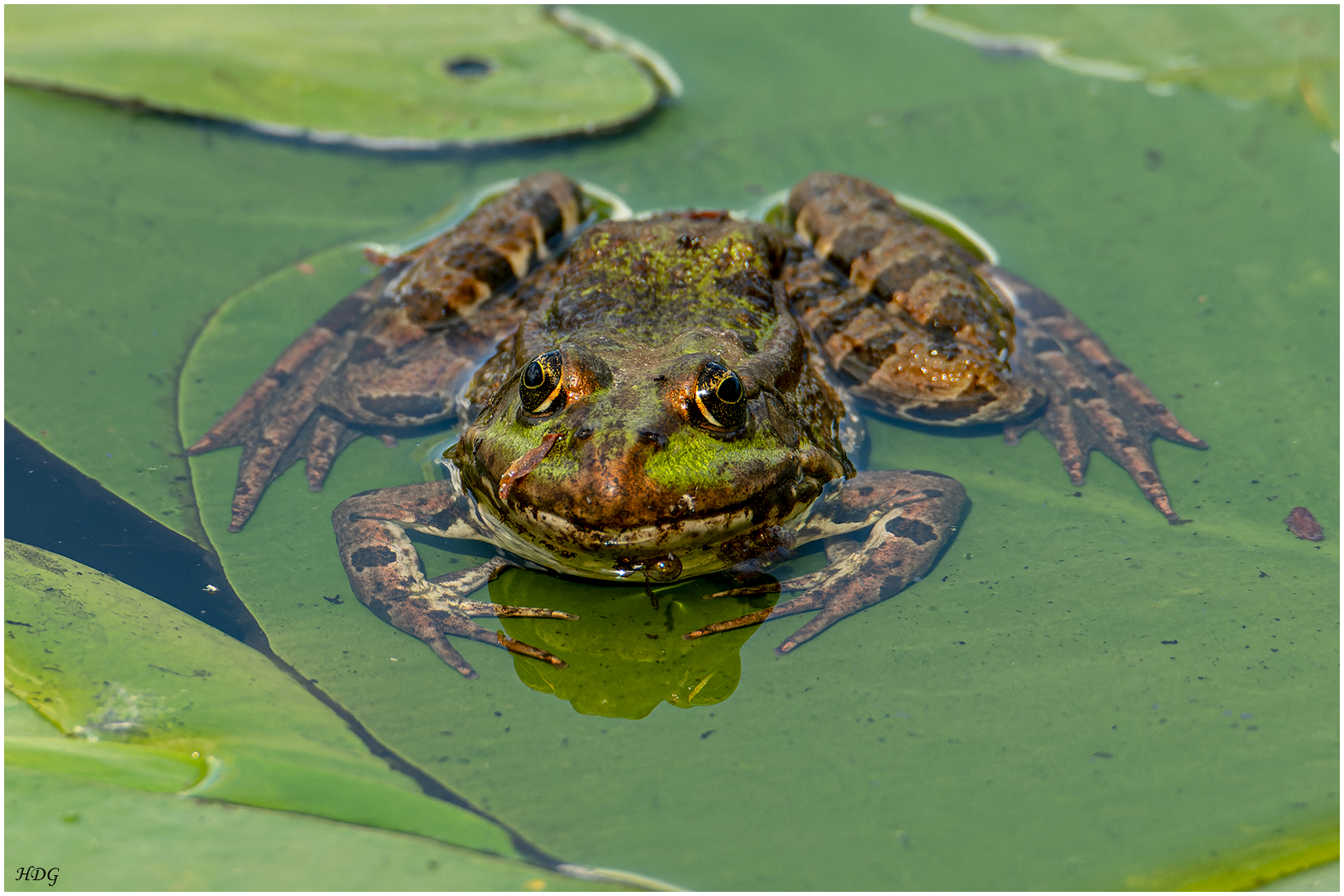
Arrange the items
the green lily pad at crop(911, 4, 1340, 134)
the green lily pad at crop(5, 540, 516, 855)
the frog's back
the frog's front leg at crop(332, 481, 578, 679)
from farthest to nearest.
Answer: the green lily pad at crop(911, 4, 1340, 134)
the frog's back
the frog's front leg at crop(332, 481, 578, 679)
the green lily pad at crop(5, 540, 516, 855)

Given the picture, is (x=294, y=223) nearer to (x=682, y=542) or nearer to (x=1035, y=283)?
(x=682, y=542)

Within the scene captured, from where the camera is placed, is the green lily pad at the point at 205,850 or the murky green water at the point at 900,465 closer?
the green lily pad at the point at 205,850

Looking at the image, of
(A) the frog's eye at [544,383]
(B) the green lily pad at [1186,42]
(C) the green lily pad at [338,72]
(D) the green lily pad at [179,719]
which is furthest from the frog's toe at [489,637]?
(B) the green lily pad at [1186,42]

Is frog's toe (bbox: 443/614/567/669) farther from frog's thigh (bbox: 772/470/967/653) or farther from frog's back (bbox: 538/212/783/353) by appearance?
frog's back (bbox: 538/212/783/353)

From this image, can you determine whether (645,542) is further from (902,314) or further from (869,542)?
(902,314)

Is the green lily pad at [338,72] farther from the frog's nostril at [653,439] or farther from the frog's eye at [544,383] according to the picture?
the frog's nostril at [653,439]

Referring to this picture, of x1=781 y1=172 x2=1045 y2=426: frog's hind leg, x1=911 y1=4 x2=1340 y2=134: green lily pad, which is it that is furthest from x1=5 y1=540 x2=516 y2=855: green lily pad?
x1=911 y1=4 x2=1340 y2=134: green lily pad
